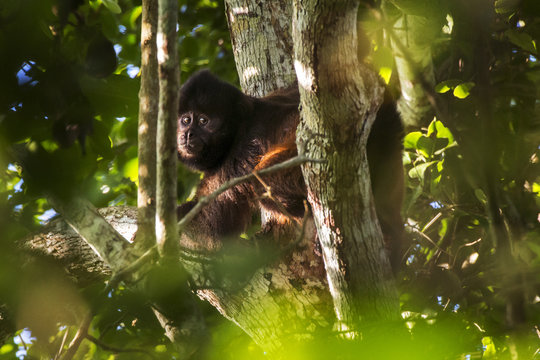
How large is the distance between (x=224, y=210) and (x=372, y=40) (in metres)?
2.20

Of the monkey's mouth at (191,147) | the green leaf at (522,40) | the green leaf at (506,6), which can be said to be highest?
the green leaf at (506,6)

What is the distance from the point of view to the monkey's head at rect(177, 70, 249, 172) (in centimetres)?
488

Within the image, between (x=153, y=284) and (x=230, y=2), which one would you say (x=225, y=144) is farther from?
(x=153, y=284)

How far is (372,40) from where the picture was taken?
10.0 feet

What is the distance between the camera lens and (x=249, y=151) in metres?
4.57

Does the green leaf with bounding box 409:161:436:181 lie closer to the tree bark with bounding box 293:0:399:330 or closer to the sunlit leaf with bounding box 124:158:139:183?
the tree bark with bounding box 293:0:399:330

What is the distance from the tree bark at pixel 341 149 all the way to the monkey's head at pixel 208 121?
7.18 feet

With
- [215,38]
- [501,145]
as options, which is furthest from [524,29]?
[215,38]

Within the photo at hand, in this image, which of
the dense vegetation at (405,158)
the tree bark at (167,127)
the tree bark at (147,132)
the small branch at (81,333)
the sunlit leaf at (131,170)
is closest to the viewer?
the dense vegetation at (405,158)

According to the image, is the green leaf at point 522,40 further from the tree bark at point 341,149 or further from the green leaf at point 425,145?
the tree bark at point 341,149

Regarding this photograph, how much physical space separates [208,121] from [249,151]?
2.22ft

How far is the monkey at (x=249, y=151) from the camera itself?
3.97 metres

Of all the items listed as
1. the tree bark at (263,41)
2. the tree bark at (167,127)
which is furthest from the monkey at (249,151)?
the tree bark at (167,127)

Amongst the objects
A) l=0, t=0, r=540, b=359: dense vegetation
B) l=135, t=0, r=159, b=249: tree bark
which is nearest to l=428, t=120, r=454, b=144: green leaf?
l=0, t=0, r=540, b=359: dense vegetation
